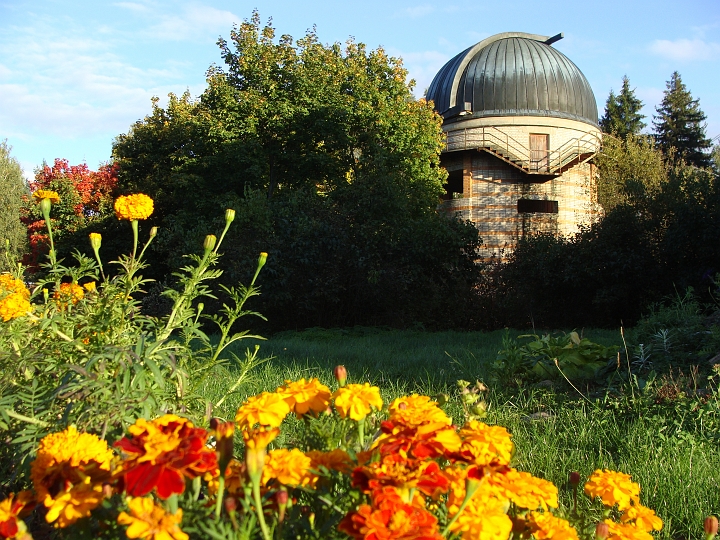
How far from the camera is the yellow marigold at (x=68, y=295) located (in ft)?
8.43

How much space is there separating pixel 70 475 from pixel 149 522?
262 millimetres

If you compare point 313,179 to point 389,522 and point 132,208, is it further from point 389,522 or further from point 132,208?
point 389,522

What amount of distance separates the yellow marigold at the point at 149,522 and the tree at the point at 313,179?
10.5m

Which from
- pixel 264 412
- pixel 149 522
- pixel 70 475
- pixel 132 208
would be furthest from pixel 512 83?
pixel 149 522

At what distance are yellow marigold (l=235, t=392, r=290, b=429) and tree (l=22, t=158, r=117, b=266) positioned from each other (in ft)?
64.6

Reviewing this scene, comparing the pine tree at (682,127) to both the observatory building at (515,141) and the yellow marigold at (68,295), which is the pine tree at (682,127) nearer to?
the observatory building at (515,141)

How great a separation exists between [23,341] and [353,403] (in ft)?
5.97

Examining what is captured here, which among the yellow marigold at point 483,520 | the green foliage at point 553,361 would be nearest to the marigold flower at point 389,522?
the yellow marigold at point 483,520

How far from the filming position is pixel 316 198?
13.3m

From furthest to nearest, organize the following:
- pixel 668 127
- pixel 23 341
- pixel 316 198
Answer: pixel 668 127
pixel 316 198
pixel 23 341

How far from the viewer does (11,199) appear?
24.2 meters

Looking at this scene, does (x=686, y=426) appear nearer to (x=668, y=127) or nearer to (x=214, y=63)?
(x=214, y=63)

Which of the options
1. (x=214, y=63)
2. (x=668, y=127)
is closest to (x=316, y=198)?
(x=214, y=63)

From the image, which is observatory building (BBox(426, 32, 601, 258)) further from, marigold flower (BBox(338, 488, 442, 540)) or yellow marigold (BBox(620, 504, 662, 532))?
marigold flower (BBox(338, 488, 442, 540))
